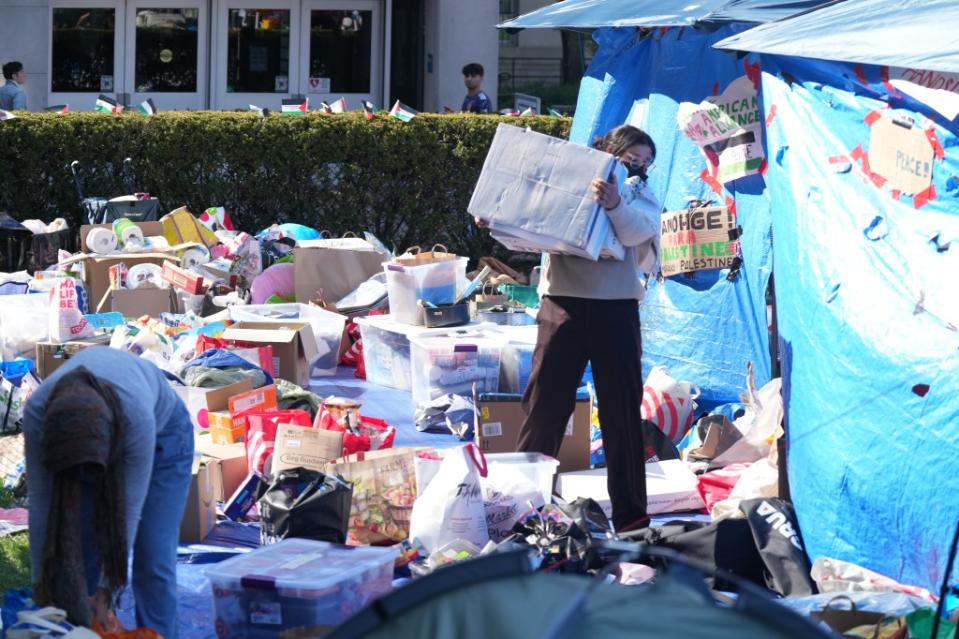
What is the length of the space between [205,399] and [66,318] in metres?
1.58

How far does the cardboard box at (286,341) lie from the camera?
7941mm

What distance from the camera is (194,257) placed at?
9977 mm

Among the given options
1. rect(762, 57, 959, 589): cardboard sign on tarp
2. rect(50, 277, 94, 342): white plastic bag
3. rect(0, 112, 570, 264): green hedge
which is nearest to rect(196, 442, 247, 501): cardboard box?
rect(50, 277, 94, 342): white plastic bag

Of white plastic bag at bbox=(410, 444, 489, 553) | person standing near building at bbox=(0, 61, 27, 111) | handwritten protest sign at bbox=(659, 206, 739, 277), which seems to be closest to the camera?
white plastic bag at bbox=(410, 444, 489, 553)

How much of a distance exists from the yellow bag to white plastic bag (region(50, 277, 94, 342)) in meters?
2.26

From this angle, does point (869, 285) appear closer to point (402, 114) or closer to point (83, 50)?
point (402, 114)

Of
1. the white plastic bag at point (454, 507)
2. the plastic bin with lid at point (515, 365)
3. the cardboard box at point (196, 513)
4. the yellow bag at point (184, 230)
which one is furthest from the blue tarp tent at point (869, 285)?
the yellow bag at point (184, 230)

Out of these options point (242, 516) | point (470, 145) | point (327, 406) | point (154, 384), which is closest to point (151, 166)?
point (470, 145)

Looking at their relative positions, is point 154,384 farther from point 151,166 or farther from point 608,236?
point 151,166

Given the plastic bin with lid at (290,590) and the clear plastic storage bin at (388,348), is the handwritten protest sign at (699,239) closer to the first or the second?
the clear plastic storage bin at (388,348)

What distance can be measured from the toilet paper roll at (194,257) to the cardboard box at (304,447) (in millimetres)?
4163

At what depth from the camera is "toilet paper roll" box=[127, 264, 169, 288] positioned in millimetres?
9391

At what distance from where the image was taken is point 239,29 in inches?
720

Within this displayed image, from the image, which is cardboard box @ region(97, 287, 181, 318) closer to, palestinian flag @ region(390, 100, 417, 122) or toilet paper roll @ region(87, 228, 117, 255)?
toilet paper roll @ region(87, 228, 117, 255)
